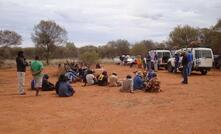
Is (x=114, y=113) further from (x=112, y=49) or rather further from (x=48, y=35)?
(x=112, y=49)

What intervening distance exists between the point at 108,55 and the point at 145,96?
79956 millimetres

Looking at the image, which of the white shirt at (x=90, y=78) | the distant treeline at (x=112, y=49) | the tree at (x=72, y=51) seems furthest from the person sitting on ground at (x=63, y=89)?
the tree at (x=72, y=51)

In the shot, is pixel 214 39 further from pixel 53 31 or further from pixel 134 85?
pixel 134 85

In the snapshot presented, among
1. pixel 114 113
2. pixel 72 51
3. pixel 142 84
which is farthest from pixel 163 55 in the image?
pixel 72 51

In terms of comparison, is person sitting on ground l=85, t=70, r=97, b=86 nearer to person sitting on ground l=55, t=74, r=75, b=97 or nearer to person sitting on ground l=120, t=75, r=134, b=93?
person sitting on ground l=120, t=75, r=134, b=93

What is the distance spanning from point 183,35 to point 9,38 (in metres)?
23.8

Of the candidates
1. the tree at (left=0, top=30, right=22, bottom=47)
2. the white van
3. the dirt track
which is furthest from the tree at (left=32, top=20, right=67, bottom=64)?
the dirt track

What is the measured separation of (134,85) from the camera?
1798cm

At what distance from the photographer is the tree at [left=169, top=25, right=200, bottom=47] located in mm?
54281

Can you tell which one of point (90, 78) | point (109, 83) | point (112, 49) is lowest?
point (109, 83)

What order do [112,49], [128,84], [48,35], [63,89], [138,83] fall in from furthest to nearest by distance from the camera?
[112,49]
[48,35]
[138,83]
[128,84]
[63,89]

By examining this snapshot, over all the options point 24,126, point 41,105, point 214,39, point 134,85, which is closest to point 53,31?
point 214,39

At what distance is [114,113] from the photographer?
11977 mm

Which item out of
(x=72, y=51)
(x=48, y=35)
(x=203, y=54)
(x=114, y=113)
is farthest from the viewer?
(x=72, y=51)
